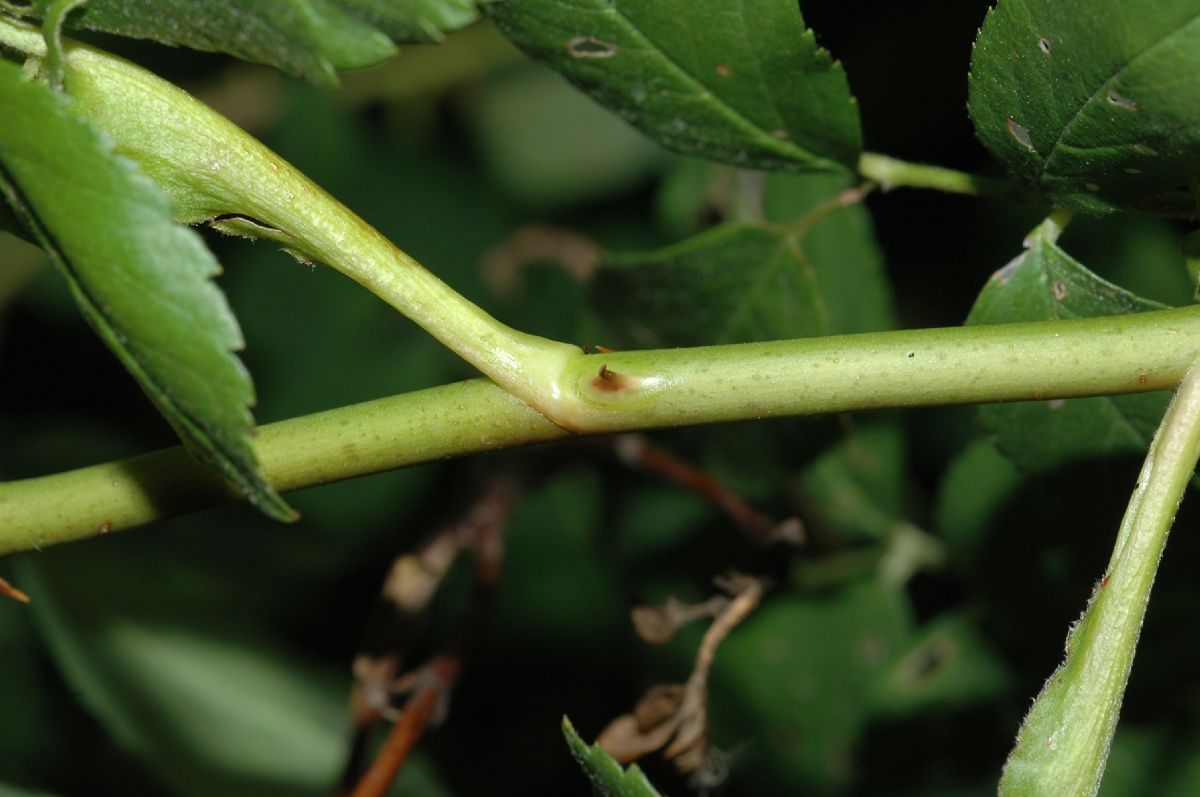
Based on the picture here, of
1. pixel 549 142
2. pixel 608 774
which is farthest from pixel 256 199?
pixel 549 142

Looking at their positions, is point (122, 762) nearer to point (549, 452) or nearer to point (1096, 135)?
point (549, 452)

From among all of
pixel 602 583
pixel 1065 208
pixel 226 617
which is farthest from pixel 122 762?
pixel 1065 208

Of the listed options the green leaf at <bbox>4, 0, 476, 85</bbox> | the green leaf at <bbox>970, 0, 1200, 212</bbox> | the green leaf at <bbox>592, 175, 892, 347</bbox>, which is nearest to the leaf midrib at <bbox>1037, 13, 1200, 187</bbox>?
the green leaf at <bbox>970, 0, 1200, 212</bbox>

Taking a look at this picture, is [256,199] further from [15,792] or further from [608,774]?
[15,792]

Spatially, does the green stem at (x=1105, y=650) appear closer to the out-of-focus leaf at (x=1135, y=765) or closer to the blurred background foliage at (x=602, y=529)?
the blurred background foliage at (x=602, y=529)

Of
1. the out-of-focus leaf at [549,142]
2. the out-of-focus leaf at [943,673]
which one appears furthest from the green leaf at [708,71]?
the out-of-focus leaf at [549,142]

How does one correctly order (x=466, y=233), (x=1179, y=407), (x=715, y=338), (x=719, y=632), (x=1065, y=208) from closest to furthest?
1. (x=1179, y=407)
2. (x=1065, y=208)
3. (x=719, y=632)
4. (x=715, y=338)
5. (x=466, y=233)

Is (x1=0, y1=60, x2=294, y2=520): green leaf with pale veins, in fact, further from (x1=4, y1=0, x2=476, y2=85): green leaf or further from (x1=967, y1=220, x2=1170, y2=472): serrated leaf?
(x1=967, y1=220, x2=1170, y2=472): serrated leaf
